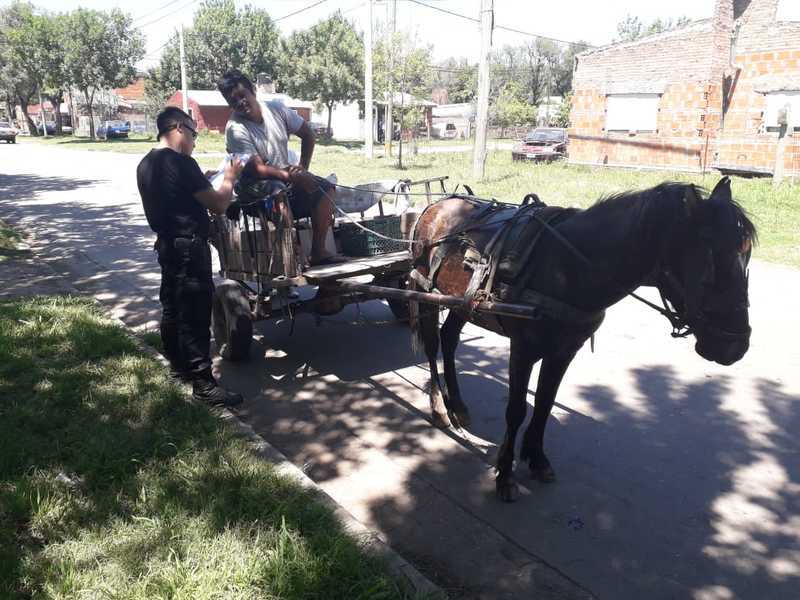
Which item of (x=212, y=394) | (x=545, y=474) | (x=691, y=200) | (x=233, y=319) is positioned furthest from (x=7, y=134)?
(x=691, y=200)

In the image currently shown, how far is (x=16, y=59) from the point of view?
1999 inches

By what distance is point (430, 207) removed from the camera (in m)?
5.09

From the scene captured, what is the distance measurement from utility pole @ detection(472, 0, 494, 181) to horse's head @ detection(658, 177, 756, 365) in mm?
13539

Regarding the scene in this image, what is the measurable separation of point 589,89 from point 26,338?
73.8ft

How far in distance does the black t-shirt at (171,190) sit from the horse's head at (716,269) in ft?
10.5

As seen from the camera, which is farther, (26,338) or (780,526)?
(26,338)

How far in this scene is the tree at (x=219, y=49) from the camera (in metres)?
57.7

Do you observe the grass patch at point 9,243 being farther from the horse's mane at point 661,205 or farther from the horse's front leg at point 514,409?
the horse's mane at point 661,205

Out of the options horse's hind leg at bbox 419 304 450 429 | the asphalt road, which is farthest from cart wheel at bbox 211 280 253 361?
horse's hind leg at bbox 419 304 450 429

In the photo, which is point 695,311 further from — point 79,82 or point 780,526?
point 79,82

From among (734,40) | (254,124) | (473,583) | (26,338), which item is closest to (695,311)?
(473,583)

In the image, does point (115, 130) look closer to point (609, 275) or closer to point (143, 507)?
point (143, 507)

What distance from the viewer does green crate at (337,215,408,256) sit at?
572 centimetres

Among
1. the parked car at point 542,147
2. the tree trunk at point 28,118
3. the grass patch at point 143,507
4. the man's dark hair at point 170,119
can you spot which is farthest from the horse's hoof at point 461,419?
the tree trunk at point 28,118
